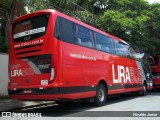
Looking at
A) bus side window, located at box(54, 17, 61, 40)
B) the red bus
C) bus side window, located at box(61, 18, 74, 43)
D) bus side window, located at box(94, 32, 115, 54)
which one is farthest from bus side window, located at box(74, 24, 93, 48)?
the red bus

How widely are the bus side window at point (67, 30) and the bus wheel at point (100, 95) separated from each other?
299 cm

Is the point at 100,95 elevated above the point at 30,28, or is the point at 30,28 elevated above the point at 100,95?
the point at 30,28

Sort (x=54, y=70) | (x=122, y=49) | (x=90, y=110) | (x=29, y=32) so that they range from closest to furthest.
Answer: (x=54, y=70) < (x=29, y=32) < (x=90, y=110) < (x=122, y=49)

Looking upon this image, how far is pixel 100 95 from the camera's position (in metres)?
13.3

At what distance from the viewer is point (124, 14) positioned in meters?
21.5

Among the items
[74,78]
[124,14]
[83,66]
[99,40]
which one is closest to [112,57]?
[99,40]

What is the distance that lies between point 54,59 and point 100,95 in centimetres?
389

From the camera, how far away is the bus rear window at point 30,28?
35.2 ft

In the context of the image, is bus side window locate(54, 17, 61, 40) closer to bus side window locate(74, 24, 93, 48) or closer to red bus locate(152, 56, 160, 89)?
bus side window locate(74, 24, 93, 48)

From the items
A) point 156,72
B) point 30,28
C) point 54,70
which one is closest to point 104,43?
point 30,28

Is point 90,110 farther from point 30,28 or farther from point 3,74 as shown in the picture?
point 3,74

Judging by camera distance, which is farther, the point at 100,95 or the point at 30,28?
the point at 100,95

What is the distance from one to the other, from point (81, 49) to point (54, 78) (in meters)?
2.18

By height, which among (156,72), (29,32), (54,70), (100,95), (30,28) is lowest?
(100,95)
